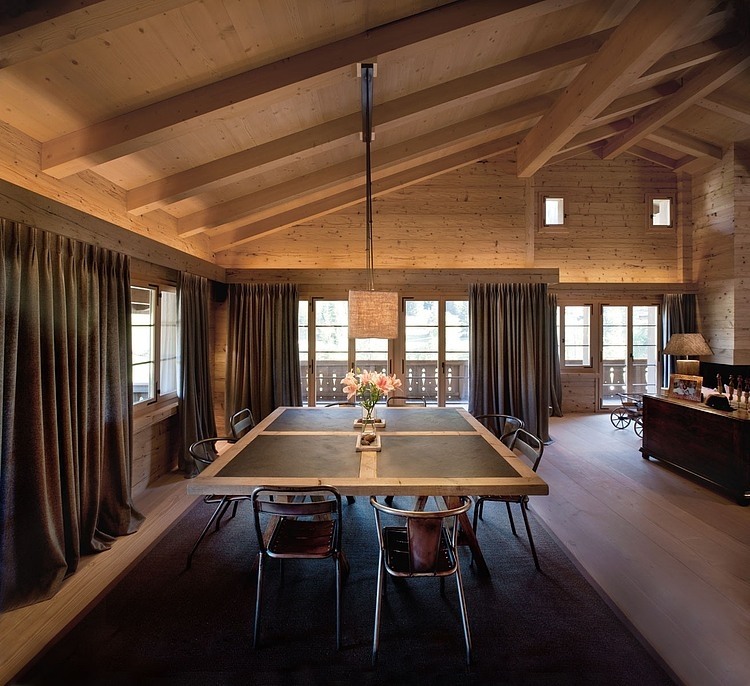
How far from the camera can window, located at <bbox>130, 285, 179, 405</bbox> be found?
3.78m

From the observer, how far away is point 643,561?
2.55 m

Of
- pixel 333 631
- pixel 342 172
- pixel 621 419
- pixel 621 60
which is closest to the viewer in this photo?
pixel 333 631

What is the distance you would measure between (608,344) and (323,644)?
6.93 m

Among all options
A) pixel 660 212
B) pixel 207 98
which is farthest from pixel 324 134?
pixel 660 212

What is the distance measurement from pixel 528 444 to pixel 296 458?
1.68 m

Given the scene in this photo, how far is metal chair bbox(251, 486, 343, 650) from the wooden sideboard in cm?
361

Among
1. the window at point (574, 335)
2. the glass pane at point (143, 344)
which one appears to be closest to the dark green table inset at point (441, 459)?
Answer: the glass pane at point (143, 344)

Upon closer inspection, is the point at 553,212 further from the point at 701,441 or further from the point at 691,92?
the point at 701,441

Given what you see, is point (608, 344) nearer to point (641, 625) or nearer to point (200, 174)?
point (641, 625)

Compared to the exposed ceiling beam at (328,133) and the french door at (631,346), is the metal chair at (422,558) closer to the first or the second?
the exposed ceiling beam at (328,133)

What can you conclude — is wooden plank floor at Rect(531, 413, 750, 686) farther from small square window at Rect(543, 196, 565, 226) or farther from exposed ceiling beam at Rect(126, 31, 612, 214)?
small square window at Rect(543, 196, 565, 226)

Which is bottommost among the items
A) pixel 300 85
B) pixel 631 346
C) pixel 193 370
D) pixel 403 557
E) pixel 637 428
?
pixel 637 428

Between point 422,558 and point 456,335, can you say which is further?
point 456,335

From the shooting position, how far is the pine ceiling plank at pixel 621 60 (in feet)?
8.00
